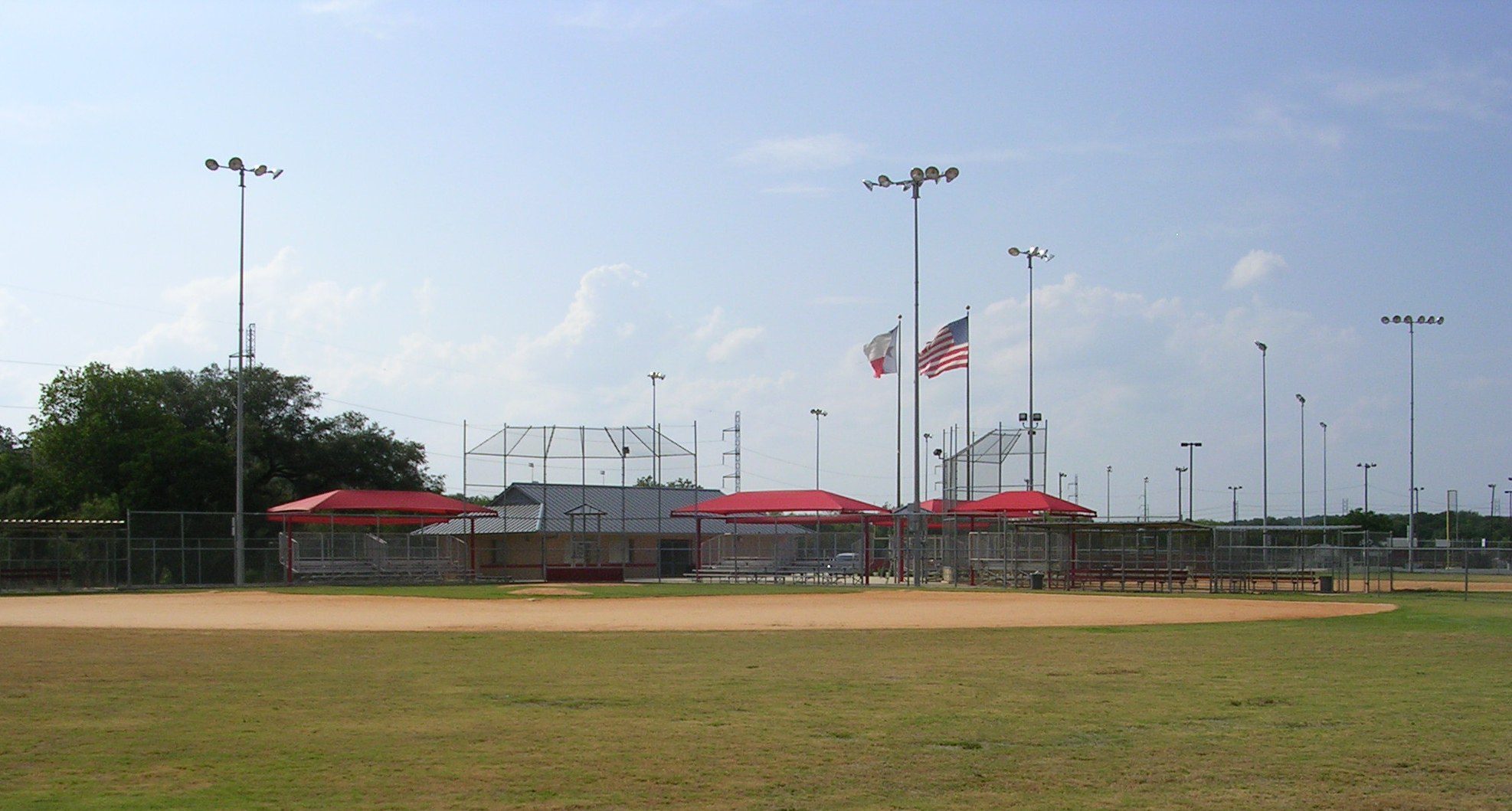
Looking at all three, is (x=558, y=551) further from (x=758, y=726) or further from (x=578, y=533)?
(x=758, y=726)

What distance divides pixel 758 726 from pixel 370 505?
46.2 metres

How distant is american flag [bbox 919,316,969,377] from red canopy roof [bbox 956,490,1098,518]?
20.0 feet

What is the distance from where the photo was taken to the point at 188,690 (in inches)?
571

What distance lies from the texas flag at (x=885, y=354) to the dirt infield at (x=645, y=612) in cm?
1290

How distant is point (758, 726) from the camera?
12.0 metres

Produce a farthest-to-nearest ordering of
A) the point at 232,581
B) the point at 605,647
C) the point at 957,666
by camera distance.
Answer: the point at 232,581
the point at 605,647
the point at 957,666

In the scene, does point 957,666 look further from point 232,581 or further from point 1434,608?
point 232,581

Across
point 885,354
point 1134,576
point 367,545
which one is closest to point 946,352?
point 885,354

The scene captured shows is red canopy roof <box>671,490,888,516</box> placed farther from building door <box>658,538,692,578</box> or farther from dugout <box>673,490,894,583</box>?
building door <box>658,538,692,578</box>

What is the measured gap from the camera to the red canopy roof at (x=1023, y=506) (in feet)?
174

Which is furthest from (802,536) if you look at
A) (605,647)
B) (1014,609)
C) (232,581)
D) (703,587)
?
(605,647)

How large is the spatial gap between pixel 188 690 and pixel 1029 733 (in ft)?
27.9

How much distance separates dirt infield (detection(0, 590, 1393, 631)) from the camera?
2709cm

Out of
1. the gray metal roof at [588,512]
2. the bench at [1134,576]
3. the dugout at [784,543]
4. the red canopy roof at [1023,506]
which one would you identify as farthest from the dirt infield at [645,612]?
the gray metal roof at [588,512]
